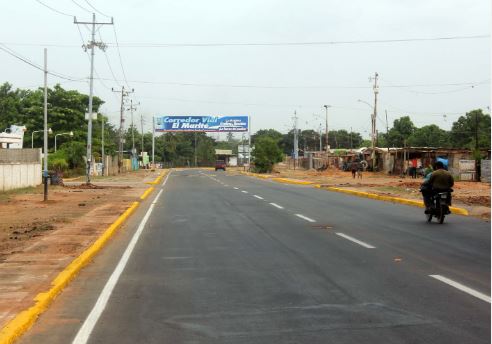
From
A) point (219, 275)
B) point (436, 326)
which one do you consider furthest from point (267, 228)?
point (436, 326)

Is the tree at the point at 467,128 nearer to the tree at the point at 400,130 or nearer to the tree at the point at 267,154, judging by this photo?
the tree at the point at 400,130

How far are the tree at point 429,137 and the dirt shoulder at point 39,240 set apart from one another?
244ft

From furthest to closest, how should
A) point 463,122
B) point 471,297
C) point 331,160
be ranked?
point 463,122, point 331,160, point 471,297

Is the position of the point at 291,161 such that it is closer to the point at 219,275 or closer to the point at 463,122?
the point at 463,122

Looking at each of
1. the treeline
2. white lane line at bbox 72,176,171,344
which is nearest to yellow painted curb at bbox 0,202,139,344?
white lane line at bbox 72,176,171,344

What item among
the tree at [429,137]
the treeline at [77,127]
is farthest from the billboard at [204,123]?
the tree at [429,137]

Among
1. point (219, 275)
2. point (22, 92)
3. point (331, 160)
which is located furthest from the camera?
point (22, 92)

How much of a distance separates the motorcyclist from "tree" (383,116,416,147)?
84.7 metres

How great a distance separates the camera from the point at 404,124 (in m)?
102

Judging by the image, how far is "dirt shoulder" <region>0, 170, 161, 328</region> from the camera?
778 centimetres

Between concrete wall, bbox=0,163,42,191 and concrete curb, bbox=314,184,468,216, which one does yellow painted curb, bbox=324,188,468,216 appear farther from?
concrete wall, bbox=0,163,42,191

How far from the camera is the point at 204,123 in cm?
7825

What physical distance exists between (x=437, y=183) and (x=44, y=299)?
11915mm

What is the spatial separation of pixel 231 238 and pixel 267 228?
2.02m
